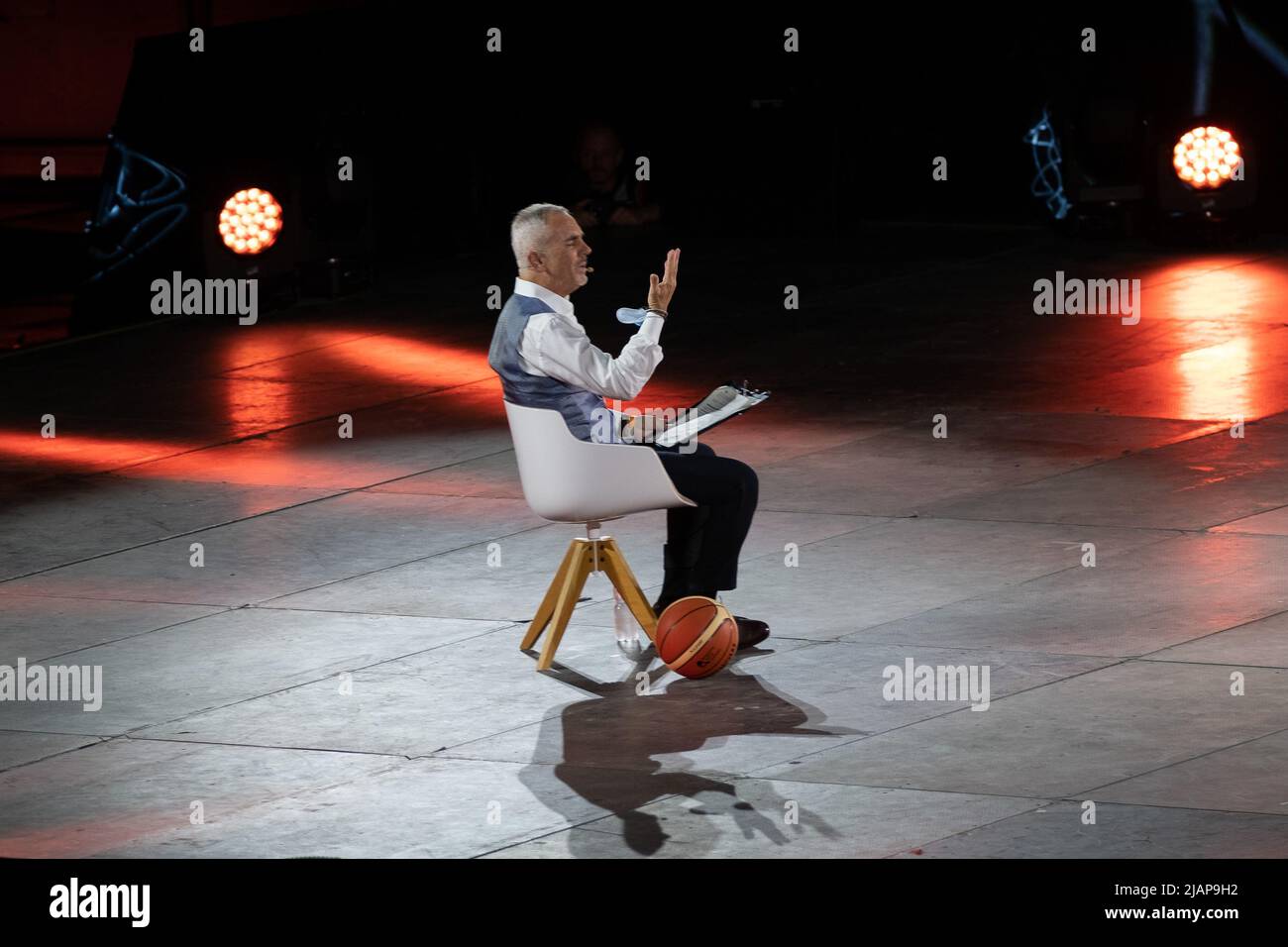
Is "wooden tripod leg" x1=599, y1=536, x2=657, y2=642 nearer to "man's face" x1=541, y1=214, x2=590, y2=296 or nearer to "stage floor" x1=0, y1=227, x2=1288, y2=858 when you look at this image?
"stage floor" x1=0, y1=227, x2=1288, y2=858

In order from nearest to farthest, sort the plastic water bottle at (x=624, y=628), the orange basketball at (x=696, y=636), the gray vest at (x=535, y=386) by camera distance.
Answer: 1. the orange basketball at (x=696, y=636)
2. the gray vest at (x=535, y=386)
3. the plastic water bottle at (x=624, y=628)

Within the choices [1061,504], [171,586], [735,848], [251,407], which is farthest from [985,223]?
[735,848]

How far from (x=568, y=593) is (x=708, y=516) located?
0.59m

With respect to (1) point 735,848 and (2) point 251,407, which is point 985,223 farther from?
(1) point 735,848

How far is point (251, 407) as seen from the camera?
13.0 m

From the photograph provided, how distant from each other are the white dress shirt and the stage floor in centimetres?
105

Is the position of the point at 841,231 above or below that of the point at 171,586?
above

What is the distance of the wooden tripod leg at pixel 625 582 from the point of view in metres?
7.98

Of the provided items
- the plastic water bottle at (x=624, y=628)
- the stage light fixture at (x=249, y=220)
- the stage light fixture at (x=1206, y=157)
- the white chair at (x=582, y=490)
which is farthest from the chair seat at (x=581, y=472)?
the stage light fixture at (x=1206, y=157)

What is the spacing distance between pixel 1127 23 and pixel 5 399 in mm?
9072

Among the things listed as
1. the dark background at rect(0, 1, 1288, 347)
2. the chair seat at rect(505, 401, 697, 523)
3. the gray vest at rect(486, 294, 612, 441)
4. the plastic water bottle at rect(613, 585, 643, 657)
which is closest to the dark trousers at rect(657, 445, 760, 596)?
the chair seat at rect(505, 401, 697, 523)

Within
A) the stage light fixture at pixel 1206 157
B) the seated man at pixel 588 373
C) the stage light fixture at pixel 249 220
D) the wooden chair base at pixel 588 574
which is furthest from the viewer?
the stage light fixture at pixel 1206 157

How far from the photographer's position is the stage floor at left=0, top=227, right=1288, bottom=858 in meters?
6.39

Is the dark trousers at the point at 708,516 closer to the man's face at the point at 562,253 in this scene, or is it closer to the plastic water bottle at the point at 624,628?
the plastic water bottle at the point at 624,628
